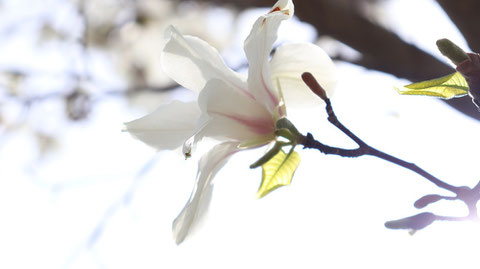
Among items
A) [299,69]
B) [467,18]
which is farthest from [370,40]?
[299,69]

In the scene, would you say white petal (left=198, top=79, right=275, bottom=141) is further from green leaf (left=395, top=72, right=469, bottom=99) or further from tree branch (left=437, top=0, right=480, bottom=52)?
tree branch (left=437, top=0, right=480, bottom=52)

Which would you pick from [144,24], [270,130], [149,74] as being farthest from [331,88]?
[149,74]

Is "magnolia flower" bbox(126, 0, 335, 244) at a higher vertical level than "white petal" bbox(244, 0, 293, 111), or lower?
lower

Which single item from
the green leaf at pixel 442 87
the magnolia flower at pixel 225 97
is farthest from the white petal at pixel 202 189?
the green leaf at pixel 442 87

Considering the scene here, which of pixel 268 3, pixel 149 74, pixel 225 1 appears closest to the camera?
pixel 268 3

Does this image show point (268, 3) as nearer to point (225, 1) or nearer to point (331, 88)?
point (225, 1)

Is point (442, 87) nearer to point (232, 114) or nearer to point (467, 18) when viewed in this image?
point (232, 114)

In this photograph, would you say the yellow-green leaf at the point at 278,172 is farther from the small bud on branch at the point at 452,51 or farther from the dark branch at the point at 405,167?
the small bud on branch at the point at 452,51

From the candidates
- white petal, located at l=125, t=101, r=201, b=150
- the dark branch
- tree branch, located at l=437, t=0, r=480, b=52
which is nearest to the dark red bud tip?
the dark branch
